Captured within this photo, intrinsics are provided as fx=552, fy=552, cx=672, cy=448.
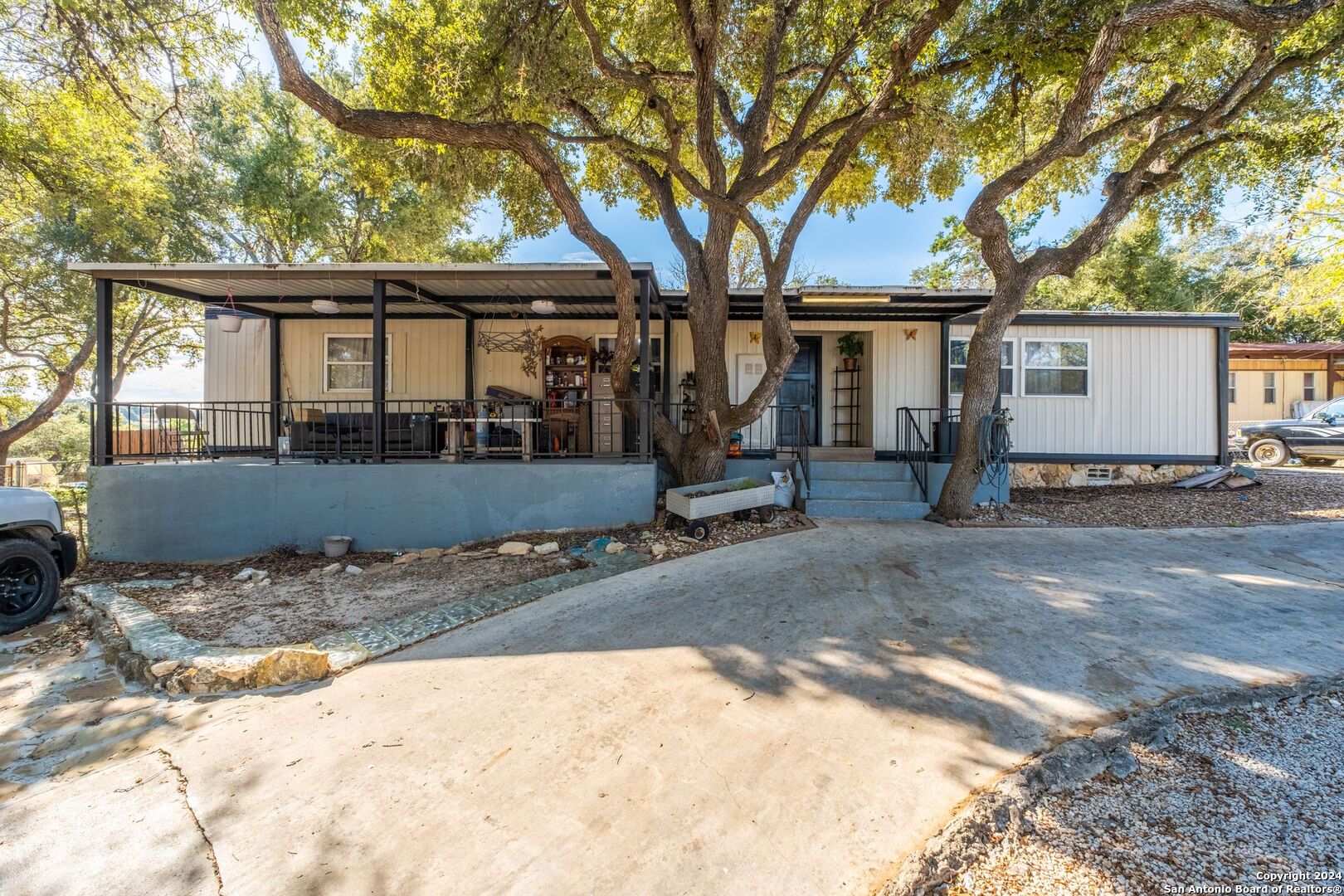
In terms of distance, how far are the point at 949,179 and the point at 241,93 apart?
14915mm

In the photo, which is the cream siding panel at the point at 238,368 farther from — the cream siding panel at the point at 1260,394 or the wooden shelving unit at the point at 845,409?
the cream siding panel at the point at 1260,394

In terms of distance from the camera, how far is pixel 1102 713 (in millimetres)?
2602

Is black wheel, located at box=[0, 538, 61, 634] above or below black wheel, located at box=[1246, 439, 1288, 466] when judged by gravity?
below

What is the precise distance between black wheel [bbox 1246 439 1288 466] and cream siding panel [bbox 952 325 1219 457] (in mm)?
4580

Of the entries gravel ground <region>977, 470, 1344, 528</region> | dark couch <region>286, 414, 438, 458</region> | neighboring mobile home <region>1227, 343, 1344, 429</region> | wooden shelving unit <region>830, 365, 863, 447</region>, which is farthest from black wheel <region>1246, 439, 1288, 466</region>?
dark couch <region>286, 414, 438, 458</region>

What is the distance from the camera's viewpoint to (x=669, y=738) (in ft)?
8.39

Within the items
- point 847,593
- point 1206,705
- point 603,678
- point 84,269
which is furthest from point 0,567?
point 1206,705

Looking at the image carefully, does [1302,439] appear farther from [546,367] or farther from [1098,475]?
[546,367]

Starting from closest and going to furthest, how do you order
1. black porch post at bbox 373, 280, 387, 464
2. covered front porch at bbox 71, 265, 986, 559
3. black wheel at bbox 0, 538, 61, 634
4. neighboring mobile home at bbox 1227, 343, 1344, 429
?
Answer: black wheel at bbox 0, 538, 61, 634 < covered front porch at bbox 71, 265, 986, 559 < black porch post at bbox 373, 280, 387, 464 < neighboring mobile home at bbox 1227, 343, 1344, 429

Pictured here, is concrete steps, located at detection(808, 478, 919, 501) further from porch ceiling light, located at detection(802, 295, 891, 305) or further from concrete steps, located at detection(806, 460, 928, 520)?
porch ceiling light, located at detection(802, 295, 891, 305)

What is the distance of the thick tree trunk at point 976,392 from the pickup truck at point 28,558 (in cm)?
917

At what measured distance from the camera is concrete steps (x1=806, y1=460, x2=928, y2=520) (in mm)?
7516

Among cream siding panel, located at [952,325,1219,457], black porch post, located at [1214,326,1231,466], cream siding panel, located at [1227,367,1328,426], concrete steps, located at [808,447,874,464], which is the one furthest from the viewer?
cream siding panel, located at [1227,367,1328,426]

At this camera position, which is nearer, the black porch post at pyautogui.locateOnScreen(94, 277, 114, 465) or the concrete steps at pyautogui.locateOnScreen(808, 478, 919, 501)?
the black porch post at pyautogui.locateOnScreen(94, 277, 114, 465)
